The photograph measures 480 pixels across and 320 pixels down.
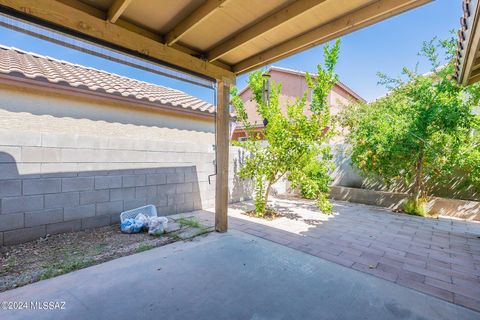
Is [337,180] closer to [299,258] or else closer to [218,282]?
[299,258]

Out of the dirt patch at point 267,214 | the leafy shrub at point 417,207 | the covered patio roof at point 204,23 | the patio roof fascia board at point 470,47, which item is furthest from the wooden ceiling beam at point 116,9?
the leafy shrub at point 417,207

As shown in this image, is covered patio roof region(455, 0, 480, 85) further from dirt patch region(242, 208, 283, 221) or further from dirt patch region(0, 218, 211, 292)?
dirt patch region(0, 218, 211, 292)

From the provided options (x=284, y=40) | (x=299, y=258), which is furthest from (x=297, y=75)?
(x=299, y=258)

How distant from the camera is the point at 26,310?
214 cm

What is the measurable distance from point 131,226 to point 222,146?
2.15 meters

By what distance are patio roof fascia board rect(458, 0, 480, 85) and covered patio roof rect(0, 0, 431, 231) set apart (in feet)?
2.76

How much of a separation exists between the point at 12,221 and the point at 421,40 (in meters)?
9.72

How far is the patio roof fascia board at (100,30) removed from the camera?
225 centimetres

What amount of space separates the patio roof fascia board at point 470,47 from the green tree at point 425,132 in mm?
1136

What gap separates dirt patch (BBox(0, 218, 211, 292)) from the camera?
9.21 ft

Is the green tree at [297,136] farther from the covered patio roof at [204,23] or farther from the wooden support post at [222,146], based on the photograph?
the covered patio roof at [204,23]

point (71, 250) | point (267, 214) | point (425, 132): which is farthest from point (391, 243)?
point (71, 250)

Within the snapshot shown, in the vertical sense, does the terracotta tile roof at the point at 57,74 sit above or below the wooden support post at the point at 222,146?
above

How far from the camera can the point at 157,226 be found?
425 cm
